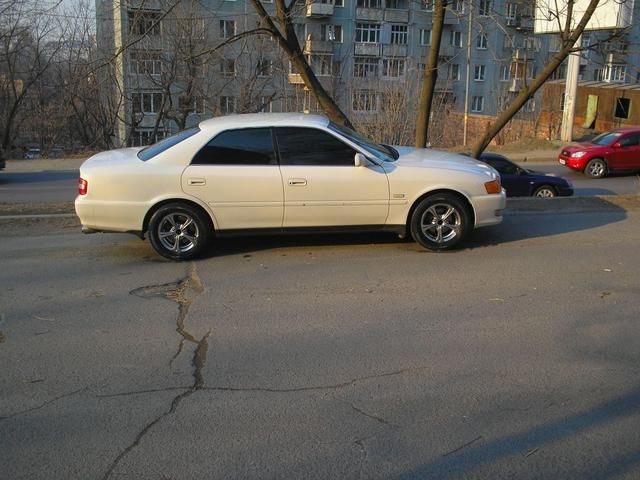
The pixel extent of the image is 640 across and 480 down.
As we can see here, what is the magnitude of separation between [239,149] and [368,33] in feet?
187

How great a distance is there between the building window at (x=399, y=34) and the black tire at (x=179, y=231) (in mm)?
57527

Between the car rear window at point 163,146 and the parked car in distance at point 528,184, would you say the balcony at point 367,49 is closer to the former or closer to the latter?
the parked car in distance at point 528,184

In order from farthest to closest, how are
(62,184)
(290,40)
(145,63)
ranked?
(145,63)
(62,184)
(290,40)

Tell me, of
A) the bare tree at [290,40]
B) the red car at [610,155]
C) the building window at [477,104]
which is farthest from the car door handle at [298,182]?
the building window at [477,104]

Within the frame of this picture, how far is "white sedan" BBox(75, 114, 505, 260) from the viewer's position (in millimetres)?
7098

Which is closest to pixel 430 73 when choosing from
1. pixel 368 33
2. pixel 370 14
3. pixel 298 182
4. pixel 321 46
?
pixel 298 182

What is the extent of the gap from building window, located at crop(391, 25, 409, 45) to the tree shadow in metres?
60.8

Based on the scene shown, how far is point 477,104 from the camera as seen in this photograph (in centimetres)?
6506

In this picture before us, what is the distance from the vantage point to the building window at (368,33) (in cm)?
6048

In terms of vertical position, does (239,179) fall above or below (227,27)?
below

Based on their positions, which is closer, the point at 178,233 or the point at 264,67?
the point at 178,233

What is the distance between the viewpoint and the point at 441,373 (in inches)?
170

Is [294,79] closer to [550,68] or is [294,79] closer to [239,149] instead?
[550,68]

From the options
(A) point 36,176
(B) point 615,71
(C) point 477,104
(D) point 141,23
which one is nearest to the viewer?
(D) point 141,23
